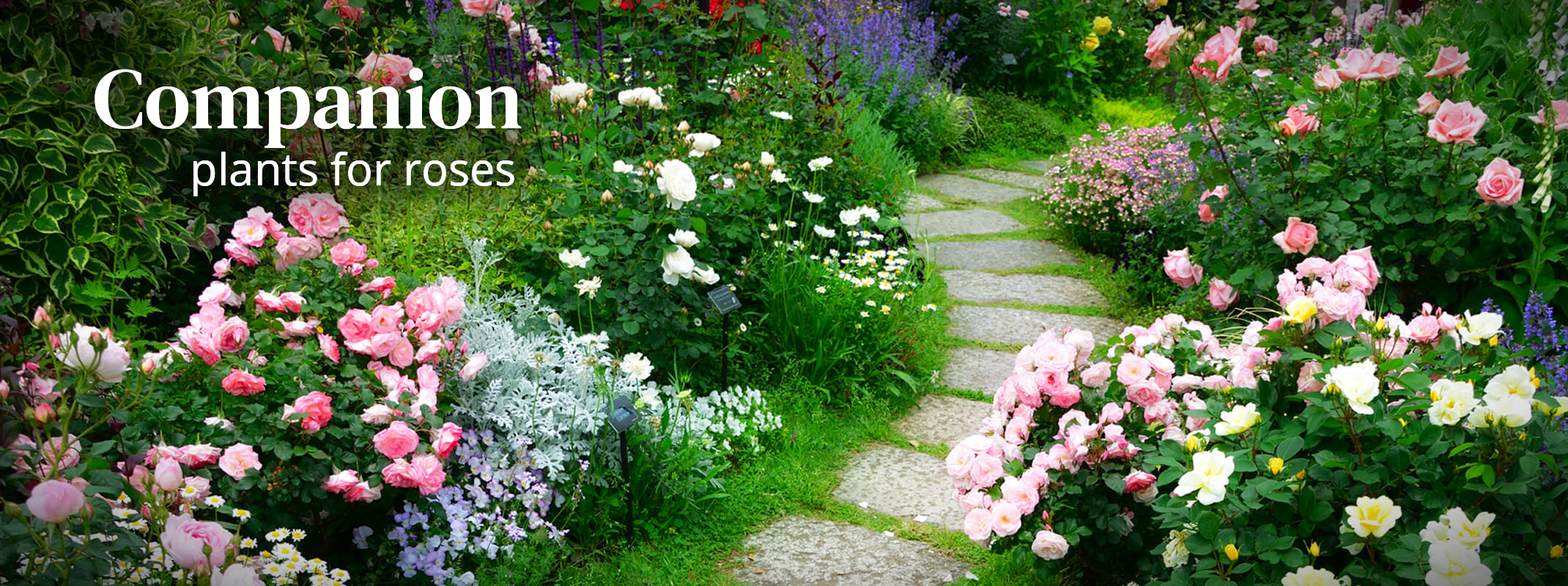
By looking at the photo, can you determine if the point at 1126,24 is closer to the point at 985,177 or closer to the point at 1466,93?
the point at 985,177

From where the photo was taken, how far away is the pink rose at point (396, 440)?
6.34 feet

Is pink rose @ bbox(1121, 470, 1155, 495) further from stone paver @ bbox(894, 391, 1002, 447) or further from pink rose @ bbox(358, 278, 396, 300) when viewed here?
pink rose @ bbox(358, 278, 396, 300)

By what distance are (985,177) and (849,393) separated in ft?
11.1

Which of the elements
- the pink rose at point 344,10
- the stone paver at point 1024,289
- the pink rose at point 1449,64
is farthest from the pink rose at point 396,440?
the stone paver at point 1024,289

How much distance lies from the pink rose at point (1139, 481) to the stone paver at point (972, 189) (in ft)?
12.5

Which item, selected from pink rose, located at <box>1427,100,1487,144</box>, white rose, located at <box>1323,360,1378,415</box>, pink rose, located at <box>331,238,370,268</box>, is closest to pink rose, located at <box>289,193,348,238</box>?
pink rose, located at <box>331,238,370,268</box>

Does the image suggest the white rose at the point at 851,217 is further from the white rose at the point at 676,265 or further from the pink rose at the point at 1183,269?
the pink rose at the point at 1183,269

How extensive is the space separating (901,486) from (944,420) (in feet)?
1.49

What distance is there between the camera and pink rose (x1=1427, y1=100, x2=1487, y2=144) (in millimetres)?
2264

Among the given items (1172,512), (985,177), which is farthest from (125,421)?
(985,177)

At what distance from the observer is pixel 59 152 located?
96.4 inches

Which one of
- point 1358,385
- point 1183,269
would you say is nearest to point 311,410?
point 1358,385

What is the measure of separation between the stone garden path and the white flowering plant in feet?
1.25

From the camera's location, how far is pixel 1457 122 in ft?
7.49
